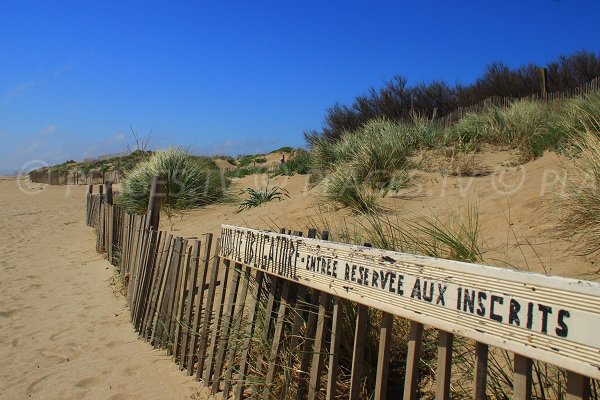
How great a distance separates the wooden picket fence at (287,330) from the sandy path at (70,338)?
0.88 feet

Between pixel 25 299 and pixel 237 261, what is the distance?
493 cm

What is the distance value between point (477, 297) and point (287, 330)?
65.3 inches

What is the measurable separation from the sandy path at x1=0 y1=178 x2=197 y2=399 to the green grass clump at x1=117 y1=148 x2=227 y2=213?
1.80 metres

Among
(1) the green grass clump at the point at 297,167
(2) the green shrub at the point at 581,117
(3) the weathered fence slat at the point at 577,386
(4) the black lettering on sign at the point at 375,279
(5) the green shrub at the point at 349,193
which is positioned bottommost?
(3) the weathered fence slat at the point at 577,386

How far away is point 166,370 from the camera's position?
4.23 metres

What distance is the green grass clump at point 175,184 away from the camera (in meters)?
11.7

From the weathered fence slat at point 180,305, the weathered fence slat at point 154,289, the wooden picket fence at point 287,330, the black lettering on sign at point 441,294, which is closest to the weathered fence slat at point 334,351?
the wooden picket fence at point 287,330

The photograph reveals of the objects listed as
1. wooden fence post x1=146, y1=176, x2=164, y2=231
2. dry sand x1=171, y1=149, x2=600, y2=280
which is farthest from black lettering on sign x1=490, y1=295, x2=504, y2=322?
wooden fence post x1=146, y1=176, x2=164, y2=231

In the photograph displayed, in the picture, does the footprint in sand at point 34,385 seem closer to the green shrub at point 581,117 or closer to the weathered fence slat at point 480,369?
the weathered fence slat at point 480,369

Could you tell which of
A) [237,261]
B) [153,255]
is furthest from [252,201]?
[237,261]

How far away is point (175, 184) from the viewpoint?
11977 millimetres

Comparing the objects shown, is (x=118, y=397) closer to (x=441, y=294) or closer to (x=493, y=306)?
(x=441, y=294)

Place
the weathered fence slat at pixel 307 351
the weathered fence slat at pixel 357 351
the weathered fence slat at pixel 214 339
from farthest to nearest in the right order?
the weathered fence slat at pixel 214 339 < the weathered fence slat at pixel 307 351 < the weathered fence slat at pixel 357 351

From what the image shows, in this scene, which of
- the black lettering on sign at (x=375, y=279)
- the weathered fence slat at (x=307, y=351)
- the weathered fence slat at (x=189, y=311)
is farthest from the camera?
the weathered fence slat at (x=189, y=311)
